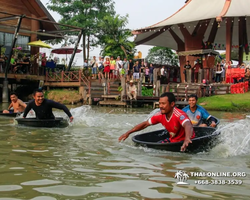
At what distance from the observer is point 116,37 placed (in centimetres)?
3591

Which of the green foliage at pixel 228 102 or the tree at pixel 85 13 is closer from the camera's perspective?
the green foliage at pixel 228 102

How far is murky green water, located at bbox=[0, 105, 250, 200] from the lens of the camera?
4.50 meters

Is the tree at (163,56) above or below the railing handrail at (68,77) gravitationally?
above

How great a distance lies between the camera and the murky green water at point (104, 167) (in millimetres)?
4504

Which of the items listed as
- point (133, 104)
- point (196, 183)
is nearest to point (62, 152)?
point (196, 183)

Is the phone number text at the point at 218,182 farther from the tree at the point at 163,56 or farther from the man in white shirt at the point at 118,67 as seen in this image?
the tree at the point at 163,56

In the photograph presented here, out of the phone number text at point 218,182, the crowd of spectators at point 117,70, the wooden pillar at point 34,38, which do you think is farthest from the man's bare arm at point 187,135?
the wooden pillar at point 34,38

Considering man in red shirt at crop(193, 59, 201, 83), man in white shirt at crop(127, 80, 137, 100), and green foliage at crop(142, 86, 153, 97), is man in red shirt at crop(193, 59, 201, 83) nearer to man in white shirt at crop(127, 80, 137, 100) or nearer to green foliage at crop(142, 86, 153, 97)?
green foliage at crop(142, 86, 153, 97)

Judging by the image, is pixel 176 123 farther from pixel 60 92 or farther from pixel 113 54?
pixel 113 54

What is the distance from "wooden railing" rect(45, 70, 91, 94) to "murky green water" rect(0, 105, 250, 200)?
15.2m

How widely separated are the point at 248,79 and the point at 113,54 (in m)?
15.2

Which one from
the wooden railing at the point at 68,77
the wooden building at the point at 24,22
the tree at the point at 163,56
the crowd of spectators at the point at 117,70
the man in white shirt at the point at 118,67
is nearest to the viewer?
the crowd of spectators at the point at 117,70

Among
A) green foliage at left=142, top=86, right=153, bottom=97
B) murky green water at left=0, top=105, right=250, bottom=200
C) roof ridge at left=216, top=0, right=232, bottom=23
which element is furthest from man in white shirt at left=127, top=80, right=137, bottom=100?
murky green water at left=0, top=105, right=250, bottom=200

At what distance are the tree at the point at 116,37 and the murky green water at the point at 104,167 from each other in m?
25.7
